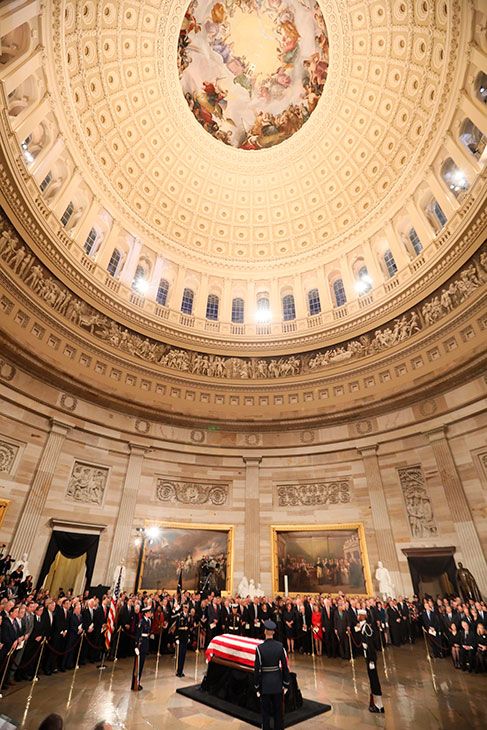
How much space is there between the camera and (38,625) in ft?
28.5

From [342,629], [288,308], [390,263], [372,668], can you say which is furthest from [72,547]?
[390,263]

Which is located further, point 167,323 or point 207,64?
point 207,64

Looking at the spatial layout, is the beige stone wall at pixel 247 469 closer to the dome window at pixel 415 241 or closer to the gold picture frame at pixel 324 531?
the gold picture frame at pixel 324 531

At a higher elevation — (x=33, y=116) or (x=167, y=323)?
(x=33, y=116)

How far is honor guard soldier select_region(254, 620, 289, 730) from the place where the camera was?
552 cm

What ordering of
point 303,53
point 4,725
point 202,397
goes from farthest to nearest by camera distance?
point 303,53
point 202,397
point 4,725

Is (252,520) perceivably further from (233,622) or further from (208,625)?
(208,625)

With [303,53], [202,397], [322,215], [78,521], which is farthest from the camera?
[322,215]

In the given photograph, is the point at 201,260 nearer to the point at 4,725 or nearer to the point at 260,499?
the point at 260,499

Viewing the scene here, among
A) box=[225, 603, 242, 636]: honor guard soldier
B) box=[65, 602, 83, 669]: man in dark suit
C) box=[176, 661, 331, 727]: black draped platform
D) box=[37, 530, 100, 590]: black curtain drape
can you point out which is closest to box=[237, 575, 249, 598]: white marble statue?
box=[225, 603, 242, 636]: honor guard soldier

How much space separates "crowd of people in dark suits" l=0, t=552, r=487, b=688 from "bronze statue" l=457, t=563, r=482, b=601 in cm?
28

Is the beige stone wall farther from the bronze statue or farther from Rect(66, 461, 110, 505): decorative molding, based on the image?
the bronze statue

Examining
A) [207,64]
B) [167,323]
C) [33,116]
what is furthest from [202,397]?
[207,64]

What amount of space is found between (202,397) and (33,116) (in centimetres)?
1661
